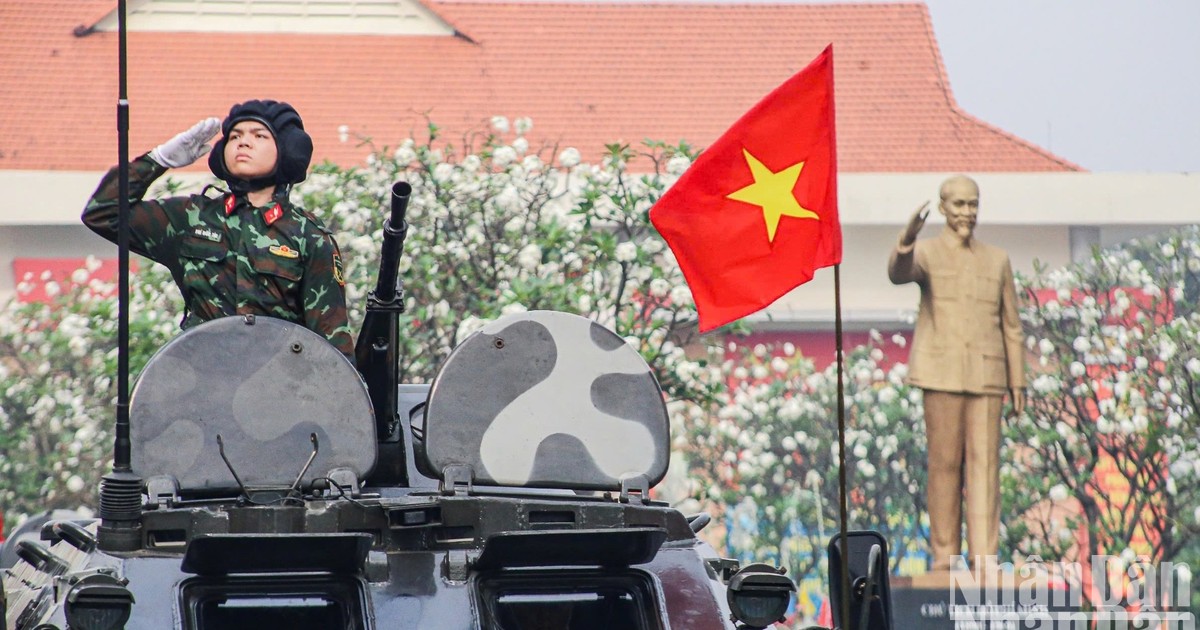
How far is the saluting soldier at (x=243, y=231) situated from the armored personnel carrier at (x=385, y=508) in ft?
0.86

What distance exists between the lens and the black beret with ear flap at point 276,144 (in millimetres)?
6062

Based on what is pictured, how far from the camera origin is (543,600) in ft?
16.3

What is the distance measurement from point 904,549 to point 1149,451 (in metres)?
2.44

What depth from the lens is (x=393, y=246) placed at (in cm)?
605

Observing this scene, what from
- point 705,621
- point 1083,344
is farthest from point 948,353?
point 705,621

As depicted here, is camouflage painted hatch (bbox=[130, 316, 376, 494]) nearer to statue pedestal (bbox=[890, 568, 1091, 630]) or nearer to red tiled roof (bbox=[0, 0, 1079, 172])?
statue pedestal (bbox=[890, 568, 1091, 630])

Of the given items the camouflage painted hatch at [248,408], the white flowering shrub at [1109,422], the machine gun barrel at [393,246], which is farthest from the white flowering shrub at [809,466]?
the camouflage painted hatch at [248,408]

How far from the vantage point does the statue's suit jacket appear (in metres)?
14.0

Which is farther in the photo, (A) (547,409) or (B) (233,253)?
(B) (233,253)

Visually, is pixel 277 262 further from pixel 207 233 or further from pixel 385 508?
pixel 385 508

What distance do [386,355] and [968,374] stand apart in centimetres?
864

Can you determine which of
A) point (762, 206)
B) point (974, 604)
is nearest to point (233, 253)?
point (762, 206)

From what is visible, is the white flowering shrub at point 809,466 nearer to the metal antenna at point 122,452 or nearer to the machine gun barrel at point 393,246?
the machine gun barrel at point 393,246

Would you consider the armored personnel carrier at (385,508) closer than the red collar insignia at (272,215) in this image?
Yes
